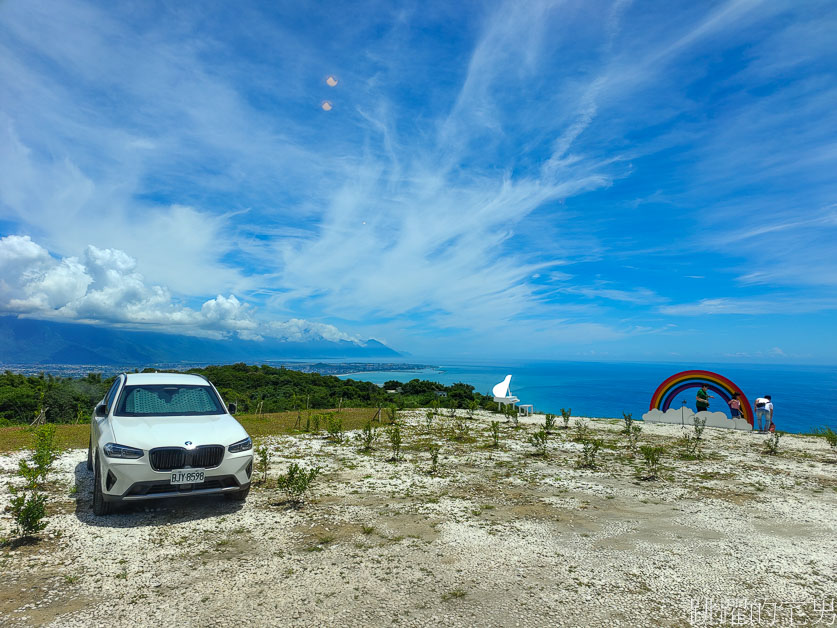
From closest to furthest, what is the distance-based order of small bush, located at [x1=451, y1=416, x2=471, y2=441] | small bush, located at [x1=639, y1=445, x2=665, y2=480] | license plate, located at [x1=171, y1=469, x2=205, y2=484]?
license plate, located at [x1=171, y1=469, x2=205, y2=484]
small bush, located at [x1=639, y1=445, x2=665, y2=480]
small bush, located at [x1=451, y1=416, x2=471, y2=441]

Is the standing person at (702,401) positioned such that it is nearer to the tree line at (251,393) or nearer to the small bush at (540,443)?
the tree line at (251,393)

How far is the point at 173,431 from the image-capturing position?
6.21 meters

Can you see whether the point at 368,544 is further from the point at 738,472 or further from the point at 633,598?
the point at 738,472

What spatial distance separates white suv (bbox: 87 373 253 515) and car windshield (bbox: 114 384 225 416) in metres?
0.01

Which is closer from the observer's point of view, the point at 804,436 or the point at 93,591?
the point at 93,591

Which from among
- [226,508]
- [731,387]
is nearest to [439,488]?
[226,508]

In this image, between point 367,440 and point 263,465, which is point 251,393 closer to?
point 367,440

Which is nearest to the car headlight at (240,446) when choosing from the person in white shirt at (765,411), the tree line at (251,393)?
the tree line at (251,393)

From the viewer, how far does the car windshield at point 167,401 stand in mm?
6957

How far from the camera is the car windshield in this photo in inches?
274

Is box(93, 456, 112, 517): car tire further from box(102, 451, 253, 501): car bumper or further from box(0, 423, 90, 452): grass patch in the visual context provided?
box(0, 423, 90, 452): grass patch

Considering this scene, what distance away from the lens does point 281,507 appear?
6.72 m

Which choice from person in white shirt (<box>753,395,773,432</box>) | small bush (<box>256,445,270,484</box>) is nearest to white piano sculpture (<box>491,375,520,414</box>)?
person in white shirt (<box>753,395,773,432</box>)

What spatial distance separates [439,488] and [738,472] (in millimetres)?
7264
